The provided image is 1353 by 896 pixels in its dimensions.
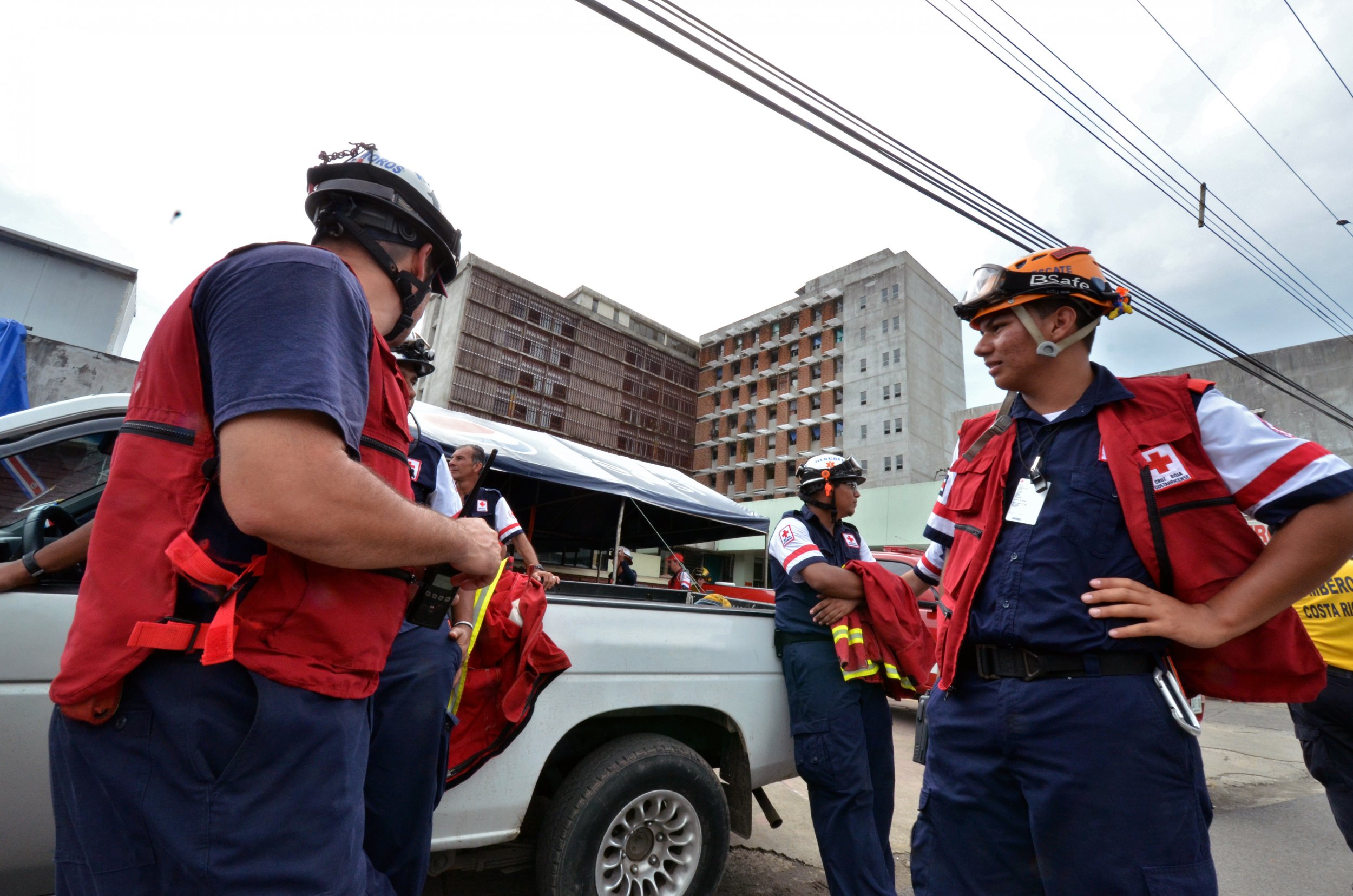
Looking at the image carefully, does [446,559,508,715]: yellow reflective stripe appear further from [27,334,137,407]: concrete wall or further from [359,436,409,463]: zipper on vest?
[27,334,137,407]: concrete wall

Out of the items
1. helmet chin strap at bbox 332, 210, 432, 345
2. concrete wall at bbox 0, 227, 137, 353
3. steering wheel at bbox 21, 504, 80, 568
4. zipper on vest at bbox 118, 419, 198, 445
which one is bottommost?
steering wheel at bbox 21, 504, 80, 568

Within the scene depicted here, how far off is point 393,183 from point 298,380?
0.63 metres

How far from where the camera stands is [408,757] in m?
1.81

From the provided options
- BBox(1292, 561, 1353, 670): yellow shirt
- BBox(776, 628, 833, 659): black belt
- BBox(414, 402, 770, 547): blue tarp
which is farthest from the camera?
BBox(414, 402, 770, 547): blue tarp

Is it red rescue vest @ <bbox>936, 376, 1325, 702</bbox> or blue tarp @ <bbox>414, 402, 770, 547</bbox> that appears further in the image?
blue tarp @ <bbox>414, 402, 770, 547</bbox>

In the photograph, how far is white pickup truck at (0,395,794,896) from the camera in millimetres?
2078

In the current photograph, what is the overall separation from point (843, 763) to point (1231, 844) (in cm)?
340

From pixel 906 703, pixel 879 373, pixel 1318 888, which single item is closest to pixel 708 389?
pixel 879 373

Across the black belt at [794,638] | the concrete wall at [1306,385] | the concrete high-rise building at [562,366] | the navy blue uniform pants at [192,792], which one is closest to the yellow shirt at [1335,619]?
the black belt at [794,638]

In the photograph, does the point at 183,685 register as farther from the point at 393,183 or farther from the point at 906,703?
the point at 906,703

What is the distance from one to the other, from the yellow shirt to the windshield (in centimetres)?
550

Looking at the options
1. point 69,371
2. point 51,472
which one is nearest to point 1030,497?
point 51,472

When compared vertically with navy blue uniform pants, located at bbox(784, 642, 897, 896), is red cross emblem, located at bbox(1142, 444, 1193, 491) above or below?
above

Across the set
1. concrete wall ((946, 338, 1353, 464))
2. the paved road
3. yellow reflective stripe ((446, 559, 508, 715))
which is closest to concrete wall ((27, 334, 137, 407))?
the paved road
